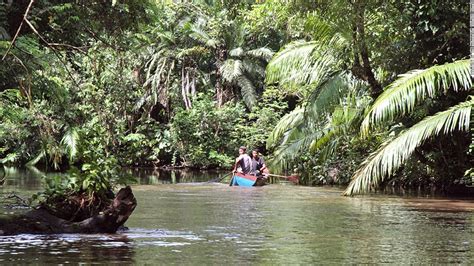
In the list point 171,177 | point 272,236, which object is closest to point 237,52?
point 171,177

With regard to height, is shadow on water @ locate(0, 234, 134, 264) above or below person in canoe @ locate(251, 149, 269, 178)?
below

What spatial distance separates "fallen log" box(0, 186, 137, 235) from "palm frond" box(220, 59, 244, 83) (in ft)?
76.4

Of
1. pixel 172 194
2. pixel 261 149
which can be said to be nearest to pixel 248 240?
pixel 172 194

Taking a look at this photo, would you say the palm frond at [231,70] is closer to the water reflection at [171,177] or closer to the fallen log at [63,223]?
the water reflection at [171,177]

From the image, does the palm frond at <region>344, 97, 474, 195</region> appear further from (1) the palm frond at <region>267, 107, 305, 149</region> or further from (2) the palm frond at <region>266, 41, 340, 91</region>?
(1) the palm frond at <region>267, 107, 305, 149</region>

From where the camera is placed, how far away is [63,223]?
8648 millimetres

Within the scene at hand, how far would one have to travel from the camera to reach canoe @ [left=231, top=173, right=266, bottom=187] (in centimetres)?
1995

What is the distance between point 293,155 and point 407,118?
4.41 meters

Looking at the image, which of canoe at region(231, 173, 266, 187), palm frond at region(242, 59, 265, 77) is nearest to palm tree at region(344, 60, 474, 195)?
canoe at region(231, 173, 266, 187)

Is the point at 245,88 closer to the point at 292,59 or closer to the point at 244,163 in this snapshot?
the point at 244,163

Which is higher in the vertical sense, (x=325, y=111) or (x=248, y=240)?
(x=325, y=111)

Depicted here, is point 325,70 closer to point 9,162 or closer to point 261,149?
point 261,149

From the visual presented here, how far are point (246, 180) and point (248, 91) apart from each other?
1281cm

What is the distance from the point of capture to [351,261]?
7258mm
